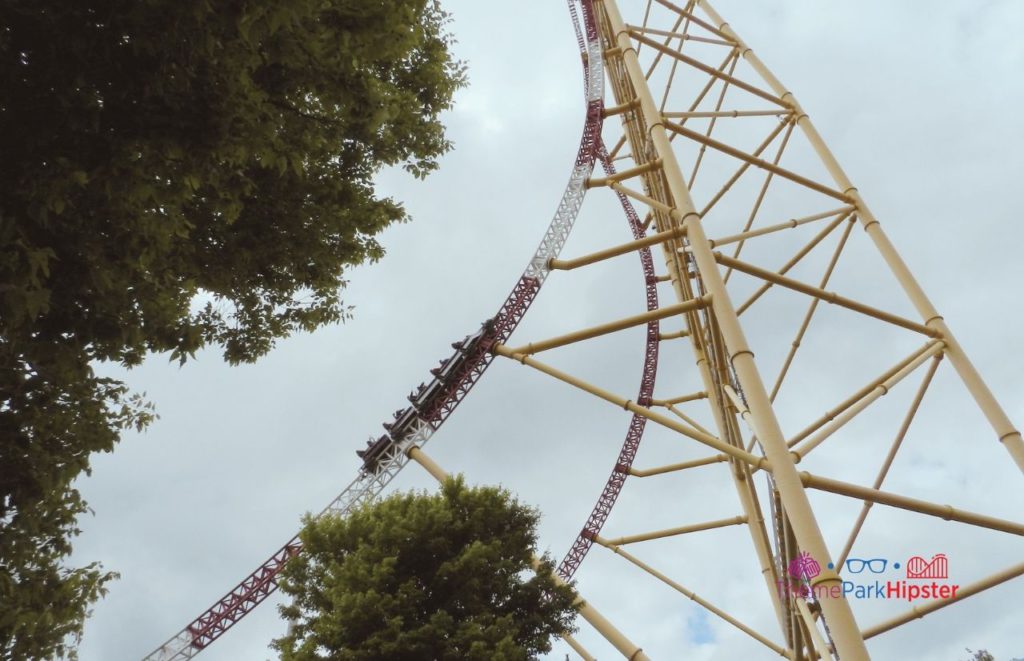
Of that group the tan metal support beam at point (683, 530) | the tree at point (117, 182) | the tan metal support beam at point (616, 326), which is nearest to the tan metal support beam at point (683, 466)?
the tan metal support beam at point (683, 530)

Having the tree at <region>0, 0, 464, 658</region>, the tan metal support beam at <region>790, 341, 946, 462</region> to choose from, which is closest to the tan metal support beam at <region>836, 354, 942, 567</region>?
the tan metal support beam at <region>790, 341, 946, 462</region>

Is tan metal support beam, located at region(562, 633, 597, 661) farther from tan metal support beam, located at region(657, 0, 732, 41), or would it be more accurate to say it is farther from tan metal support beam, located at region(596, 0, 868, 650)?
tan metal support beam, located at region(657, 0, 732, 41)

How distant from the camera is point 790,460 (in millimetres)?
5156

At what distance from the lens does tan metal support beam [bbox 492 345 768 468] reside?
5395mm

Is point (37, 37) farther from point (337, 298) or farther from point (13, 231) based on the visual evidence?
point (337, 298)

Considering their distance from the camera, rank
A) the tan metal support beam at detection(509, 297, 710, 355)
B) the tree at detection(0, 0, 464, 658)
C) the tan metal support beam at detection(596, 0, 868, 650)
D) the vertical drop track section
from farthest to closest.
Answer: the vertical drop track section → the tan metal support beam at detection(509, 297, 710, 355) → the tan metal support beam at detection(596, 0, 868, 650) → the tree at detection(0, 0, 464, 658)

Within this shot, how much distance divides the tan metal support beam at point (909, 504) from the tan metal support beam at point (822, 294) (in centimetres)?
194

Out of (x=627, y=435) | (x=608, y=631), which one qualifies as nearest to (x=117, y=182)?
(x=608, y=631)

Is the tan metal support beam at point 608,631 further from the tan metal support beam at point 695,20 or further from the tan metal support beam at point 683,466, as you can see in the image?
the tan metal support beam at point 695,20

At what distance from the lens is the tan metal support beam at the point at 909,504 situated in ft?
17.3

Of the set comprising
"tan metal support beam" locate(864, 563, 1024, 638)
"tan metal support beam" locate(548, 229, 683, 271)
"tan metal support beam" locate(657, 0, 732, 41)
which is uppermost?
"tan metal support beam" locate(657, 0, 732, 41)

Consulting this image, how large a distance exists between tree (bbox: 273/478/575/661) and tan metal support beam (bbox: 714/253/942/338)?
12.4 feet

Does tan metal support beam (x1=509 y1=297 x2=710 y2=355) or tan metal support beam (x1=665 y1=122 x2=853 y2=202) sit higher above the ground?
tan metal support beam (x1=665 y1=122 x2=853 y2=202)

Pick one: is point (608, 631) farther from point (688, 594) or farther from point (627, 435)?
point (627, 435)
